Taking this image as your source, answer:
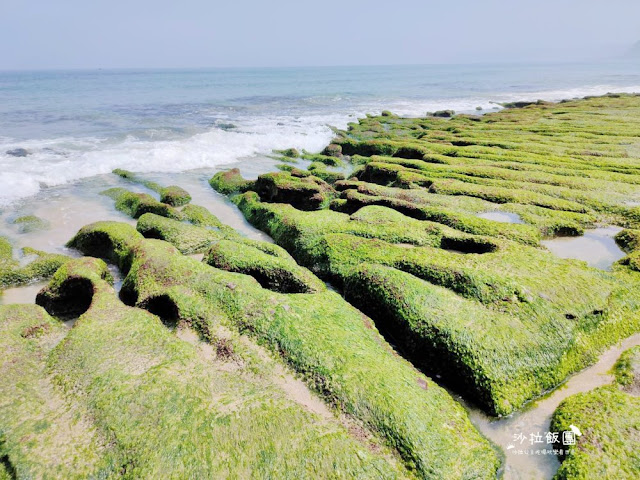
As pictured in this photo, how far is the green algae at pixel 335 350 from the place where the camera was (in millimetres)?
4246

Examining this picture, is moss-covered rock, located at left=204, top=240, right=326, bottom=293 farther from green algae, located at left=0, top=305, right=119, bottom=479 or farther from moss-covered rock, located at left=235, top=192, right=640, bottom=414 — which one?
green algae, located at left=0, top=305, right=119, bottom=479

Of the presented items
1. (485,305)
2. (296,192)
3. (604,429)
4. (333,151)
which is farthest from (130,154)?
(604,429)

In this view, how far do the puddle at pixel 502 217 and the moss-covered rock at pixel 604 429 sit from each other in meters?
5.94

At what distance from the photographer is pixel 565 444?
4418 mm

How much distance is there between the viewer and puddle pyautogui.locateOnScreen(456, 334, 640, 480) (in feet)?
14.2

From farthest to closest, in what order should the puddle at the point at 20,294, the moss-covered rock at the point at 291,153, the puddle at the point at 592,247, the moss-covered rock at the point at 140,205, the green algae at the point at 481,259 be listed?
the moss-covered rock at the point at 291,153 < the moss-covered rock at the point at 140,205 < the puddle at the point at 592,247 < the puddle at the point at 20,294 < the green algae at the point at 481,259

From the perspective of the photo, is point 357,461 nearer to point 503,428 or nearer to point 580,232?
point 503,428

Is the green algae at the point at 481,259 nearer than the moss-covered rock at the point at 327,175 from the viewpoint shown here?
Yes

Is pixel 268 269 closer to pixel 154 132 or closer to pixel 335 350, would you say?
pixel 335 350

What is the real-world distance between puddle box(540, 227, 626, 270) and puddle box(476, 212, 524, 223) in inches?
43.3

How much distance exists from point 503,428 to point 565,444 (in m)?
0.66

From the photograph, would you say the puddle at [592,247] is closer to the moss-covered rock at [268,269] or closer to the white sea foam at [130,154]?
the moss-covered rock at [268,269]

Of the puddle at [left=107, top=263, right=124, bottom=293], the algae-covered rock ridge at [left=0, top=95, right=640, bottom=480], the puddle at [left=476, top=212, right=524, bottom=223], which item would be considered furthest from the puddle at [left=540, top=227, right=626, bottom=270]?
the puddle at [left=107, top=263, right=124, bottom=293]

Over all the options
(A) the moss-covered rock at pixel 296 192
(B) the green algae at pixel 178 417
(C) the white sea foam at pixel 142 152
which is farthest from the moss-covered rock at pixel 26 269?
(A) the moss-covered rock at pixel 296 192
